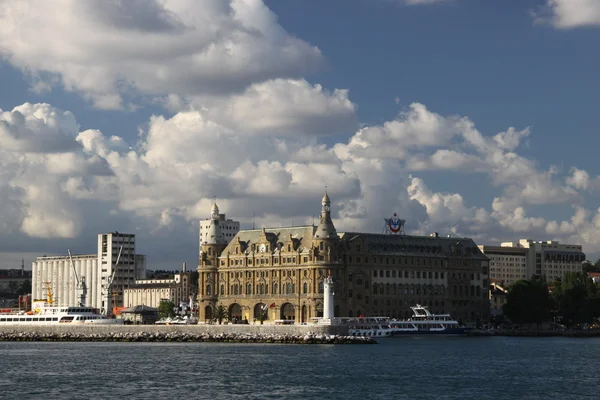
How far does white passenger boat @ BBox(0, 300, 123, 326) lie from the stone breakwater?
2.26 meters

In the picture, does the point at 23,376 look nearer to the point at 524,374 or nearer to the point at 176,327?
the point at 524,374

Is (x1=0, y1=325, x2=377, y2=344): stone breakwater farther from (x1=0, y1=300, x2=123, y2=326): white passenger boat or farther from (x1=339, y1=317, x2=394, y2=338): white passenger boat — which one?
(x1=339, y1=317, x2=394, y2=338): white passenger boat

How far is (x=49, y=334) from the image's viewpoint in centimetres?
18175

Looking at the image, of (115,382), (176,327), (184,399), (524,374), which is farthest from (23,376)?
(176,327)

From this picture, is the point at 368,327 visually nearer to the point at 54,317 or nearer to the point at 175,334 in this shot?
the point at 175,334

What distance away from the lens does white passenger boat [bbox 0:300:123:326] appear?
185500mm

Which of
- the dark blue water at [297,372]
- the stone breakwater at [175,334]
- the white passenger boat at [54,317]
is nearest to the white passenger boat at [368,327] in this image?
the stone breakwater at [175,334]

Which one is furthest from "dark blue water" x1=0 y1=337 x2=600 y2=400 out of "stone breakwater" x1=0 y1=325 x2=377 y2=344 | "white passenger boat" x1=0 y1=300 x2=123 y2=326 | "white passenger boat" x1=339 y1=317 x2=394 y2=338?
"white passenger boat" x1=339 y1=317 x2=394 y2=338

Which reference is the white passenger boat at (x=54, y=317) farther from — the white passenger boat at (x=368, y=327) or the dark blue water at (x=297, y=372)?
the white passenger boat at (x=368, y=327)

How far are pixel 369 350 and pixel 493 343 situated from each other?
111 ft

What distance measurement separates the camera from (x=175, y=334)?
17500 cm

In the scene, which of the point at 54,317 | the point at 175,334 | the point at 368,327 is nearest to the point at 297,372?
the point at 175,334

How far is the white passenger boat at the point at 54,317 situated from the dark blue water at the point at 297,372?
2752 centimetres

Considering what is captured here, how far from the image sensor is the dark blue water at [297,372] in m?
90.4
